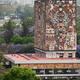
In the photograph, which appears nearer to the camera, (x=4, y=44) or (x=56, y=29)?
(x=56, y=29)

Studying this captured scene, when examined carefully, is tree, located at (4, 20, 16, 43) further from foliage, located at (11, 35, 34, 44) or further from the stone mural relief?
the stone mural relief

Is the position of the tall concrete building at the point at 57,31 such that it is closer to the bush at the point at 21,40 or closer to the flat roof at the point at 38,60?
the flat roof at the point at 38,60

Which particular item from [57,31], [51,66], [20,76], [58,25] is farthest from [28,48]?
[20,76]

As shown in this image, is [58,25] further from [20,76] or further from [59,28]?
[20,76]

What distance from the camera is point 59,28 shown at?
42.8m

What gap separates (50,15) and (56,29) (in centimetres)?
99

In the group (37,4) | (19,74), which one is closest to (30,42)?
(37,4)

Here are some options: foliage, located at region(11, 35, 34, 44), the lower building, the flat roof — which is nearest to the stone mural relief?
the flat roof

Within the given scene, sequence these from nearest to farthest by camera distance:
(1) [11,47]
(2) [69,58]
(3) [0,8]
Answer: (2) [69,58]
(1) [11,47]
(3) [0,8]

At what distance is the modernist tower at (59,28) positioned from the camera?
4272cm

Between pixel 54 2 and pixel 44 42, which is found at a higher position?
pixel 54 2

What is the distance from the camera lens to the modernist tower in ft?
140

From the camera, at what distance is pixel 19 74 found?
1239 inches

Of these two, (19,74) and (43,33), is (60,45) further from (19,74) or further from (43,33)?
(19,74)
